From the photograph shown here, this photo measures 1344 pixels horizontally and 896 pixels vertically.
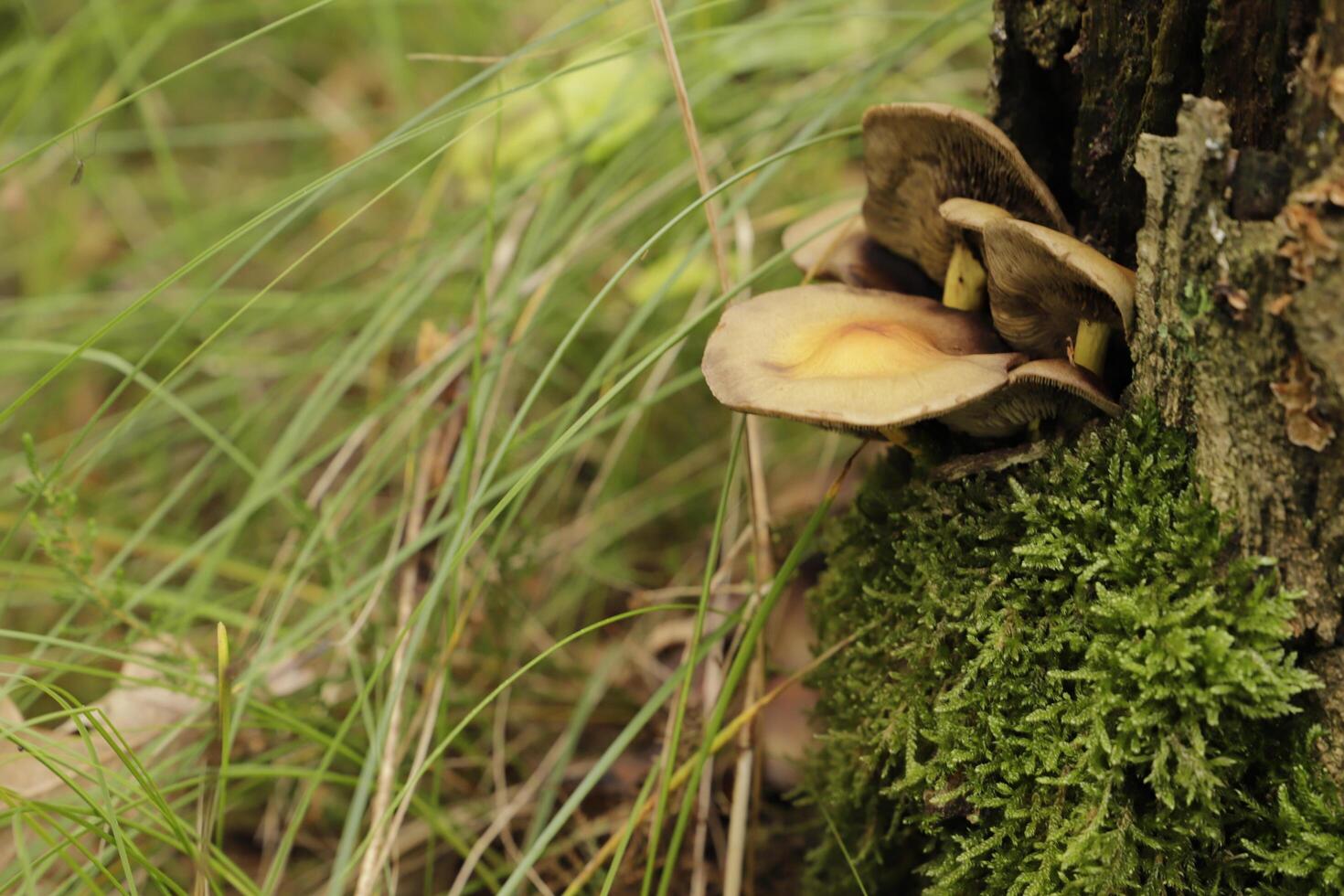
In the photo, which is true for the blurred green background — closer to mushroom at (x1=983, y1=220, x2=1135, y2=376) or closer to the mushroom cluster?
the mushroom cluster

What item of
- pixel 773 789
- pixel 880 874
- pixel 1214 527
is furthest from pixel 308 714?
pixel 1214 527

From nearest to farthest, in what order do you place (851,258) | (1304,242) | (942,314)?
(1304,242) → (942,314) → (851,258)

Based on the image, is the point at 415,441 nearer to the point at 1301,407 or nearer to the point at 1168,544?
the point at 1168,544

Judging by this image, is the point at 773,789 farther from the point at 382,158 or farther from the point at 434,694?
the point at 382,158

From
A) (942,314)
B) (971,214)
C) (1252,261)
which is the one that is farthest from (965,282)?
(1252,261)

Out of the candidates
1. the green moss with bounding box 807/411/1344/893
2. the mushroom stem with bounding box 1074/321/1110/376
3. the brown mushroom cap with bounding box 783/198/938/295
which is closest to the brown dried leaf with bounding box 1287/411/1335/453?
the green moss with bounding box 807/411/1344/893

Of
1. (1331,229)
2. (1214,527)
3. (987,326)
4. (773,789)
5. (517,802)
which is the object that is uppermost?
(1331,229)
